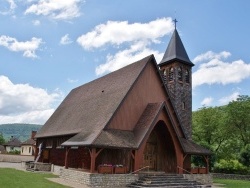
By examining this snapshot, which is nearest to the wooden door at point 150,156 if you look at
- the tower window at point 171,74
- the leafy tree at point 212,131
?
the tower window at point 171,74

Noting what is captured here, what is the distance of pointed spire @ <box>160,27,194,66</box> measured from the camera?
35250 millimetres

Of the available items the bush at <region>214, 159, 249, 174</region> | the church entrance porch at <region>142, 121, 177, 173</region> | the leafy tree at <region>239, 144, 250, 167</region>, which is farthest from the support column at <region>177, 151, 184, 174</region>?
the leafy tree at <region>239, 144, 250, 167</region>

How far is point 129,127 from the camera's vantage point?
2492 cm

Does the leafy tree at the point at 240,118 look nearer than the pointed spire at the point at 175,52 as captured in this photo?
No

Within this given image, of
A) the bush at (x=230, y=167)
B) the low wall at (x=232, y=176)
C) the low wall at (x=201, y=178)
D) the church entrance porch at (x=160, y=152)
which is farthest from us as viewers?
the bush at (x=230, y=167)

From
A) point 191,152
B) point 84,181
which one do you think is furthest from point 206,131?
point 84,181

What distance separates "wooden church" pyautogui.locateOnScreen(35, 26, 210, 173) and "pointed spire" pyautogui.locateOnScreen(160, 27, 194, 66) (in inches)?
33.1

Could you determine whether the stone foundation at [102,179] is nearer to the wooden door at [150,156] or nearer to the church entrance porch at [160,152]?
the wooden door at [150,156]

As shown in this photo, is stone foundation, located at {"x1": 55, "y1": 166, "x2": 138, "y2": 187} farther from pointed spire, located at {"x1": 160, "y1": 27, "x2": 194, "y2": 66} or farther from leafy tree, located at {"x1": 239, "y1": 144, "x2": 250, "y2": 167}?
leafy tree, located at {"x1": 239, "y1": 144, "x2": 250, "y2": 167}

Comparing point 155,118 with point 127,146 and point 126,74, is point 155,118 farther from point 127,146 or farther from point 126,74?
point 126,74

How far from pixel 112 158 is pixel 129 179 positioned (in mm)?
2554

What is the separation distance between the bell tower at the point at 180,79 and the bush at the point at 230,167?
807 centimetres

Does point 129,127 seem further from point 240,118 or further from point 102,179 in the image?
point 240,118

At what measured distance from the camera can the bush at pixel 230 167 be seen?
37.8m
